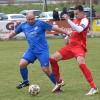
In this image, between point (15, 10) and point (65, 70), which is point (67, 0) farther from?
point (65, 70)

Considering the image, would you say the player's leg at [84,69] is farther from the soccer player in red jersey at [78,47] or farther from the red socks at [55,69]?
the red socks at [55,69]

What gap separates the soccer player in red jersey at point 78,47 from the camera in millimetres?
10812

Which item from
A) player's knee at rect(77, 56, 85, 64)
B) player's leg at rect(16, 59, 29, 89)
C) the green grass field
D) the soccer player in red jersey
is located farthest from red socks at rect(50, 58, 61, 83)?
player's knee at rect(77, 56, 85, 64)

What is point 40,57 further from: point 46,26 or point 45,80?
point 45,80

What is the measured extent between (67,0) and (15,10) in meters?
11.0

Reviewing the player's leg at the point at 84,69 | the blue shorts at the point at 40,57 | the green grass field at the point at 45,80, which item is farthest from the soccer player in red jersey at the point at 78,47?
the green grass field at the point at 45,80

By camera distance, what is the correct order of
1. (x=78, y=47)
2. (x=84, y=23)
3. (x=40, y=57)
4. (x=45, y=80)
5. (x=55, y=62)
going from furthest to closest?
(x=45, y=80), (x=55, y=62), (x=40, y=57), (x=78, y=47), (x=84, y=23)

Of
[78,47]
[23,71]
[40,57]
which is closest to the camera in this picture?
[78,47]

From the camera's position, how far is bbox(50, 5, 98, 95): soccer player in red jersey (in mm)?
10812

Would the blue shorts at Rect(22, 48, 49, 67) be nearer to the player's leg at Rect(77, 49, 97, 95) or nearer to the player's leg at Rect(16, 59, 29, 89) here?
the player's leg at Rect(16, 59, 29, 89)

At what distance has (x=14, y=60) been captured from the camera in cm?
1895

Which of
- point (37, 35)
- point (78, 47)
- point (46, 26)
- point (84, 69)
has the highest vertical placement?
point (46, 26)

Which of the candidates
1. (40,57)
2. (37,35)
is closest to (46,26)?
(37,35)

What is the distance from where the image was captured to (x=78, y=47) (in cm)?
1111
